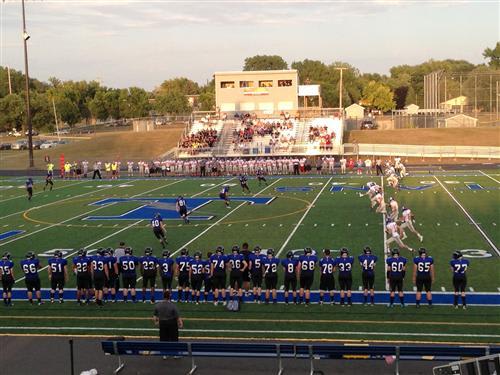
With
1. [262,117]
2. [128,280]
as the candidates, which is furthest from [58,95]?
[128,280]

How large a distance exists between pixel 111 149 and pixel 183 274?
150ft

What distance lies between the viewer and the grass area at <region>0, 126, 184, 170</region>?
55656mm

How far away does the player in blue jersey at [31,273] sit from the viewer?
1468cm

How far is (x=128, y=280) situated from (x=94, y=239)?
752 cm

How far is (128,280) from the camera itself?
15.0m

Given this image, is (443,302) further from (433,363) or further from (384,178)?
(384,178)

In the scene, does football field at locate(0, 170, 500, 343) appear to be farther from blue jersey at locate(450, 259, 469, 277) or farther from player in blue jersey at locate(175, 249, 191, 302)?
blue jersey at locate(450, 259, 469, 277)

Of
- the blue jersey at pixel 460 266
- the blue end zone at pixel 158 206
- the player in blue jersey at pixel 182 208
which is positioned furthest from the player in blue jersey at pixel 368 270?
the blue end zone at pixel 158 206

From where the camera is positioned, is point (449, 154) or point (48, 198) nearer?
point (48, 198)

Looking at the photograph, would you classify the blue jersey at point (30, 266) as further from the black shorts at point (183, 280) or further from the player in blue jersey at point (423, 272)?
the player in blue jersey at point (423, 272)

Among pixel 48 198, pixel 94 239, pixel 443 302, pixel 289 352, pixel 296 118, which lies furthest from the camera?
pixel 296 118

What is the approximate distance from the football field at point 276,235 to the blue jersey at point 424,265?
753 mm

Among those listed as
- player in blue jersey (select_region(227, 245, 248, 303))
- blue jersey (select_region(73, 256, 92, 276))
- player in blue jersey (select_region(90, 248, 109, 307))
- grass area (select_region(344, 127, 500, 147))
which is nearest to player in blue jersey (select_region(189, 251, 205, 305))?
player in blue jersey (select_region(227, 245, 248, 303))

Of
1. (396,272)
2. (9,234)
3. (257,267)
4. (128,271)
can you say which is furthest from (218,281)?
(9,234)
